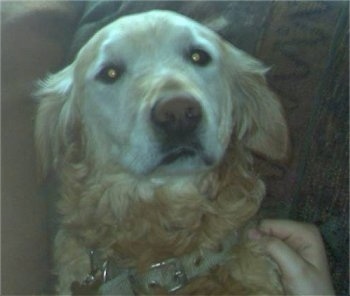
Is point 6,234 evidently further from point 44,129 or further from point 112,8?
point 112,8

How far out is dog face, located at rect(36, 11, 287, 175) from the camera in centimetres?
119

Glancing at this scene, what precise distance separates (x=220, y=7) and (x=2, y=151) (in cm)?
53

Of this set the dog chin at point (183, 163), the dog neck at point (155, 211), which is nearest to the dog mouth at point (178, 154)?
the dog chin at point (183, 163)

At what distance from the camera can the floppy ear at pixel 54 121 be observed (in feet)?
4.67

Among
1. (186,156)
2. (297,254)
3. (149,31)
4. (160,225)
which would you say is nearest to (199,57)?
(149,31)

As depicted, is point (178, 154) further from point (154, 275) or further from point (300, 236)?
point (300, 236)

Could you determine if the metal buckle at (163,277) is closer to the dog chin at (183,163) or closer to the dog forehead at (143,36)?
the dog chin at (183,163)

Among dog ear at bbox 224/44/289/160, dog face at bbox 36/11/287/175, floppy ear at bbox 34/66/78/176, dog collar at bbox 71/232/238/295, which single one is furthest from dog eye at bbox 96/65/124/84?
dog collar at bbox 71/232/238/295

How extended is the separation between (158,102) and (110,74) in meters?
0.19

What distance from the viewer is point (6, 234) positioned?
4.52ft

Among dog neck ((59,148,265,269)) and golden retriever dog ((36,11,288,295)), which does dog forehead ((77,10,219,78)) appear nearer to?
golden retriever dog ((36,11,288,295))

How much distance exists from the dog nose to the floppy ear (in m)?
0.31

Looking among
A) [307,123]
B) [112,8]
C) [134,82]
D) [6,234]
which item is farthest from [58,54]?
[307,123]

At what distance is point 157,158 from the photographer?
122 centimetres
